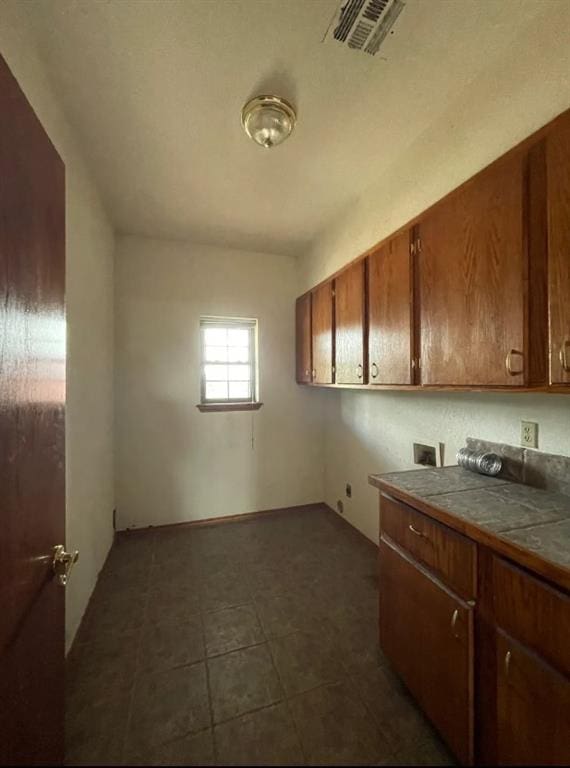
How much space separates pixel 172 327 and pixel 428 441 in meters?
2.23

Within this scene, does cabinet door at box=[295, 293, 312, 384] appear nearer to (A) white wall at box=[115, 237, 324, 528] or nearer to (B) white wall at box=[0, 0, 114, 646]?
(A) white wall at box=[115, 237, 324, 528]

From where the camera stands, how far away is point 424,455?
75.3 inches

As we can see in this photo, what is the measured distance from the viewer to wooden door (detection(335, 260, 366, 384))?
1.90 meters

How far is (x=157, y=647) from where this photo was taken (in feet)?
4.82

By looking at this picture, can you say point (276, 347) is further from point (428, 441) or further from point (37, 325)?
point (37, 325)

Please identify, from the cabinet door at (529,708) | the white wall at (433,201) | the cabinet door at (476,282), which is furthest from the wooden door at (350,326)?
the cabinet door at (529,708)

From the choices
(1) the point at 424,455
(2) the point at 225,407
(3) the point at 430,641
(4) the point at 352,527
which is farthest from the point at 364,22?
(4) the point at 352,527

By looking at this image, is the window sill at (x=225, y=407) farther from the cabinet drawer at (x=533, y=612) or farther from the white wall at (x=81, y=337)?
the cabinet drawer at (x=533, y=612)

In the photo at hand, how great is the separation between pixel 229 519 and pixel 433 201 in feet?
9.33

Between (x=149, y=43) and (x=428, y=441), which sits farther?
(x=428, y=441)

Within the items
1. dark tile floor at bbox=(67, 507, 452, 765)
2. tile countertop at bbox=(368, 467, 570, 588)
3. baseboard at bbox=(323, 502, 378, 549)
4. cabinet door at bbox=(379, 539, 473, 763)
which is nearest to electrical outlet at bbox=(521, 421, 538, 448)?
tile countertop at bbox=(368, 467, 570, 588)

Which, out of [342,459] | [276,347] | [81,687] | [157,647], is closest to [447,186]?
[276,347]

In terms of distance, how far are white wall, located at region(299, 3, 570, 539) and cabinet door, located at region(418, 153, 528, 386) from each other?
0.26m

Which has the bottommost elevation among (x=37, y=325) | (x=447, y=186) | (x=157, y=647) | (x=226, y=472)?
(x=157, y=647)
